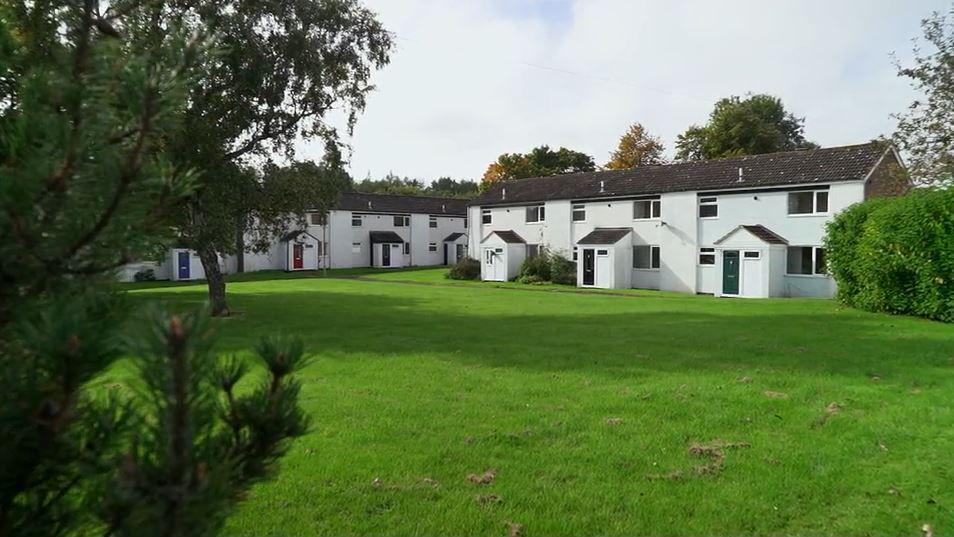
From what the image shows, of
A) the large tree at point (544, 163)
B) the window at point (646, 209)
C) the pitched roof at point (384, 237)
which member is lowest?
the pitched roof at point (384, 237)

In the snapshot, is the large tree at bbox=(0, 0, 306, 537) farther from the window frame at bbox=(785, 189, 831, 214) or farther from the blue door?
the blue door

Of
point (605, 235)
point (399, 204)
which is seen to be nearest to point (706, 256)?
point (605, 235)

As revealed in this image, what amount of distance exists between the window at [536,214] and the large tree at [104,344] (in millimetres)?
43086

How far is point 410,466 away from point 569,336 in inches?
394

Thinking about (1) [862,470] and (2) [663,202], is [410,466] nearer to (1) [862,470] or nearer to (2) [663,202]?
(1) [862,470]

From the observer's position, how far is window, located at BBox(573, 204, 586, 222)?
4178 cm

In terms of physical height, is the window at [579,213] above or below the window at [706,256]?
above

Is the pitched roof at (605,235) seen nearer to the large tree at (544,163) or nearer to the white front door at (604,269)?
the white front door at (604,269)

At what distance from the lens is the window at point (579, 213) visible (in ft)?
137

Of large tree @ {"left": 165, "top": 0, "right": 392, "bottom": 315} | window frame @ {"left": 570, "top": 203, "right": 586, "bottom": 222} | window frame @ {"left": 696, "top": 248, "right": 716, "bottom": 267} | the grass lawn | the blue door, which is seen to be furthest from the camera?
the blue door

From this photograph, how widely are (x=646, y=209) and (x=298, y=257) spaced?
3251cm

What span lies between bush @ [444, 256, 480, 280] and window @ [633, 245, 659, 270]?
12.5m

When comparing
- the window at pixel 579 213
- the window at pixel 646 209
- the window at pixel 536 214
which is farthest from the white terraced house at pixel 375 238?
the window at pixel 646 209

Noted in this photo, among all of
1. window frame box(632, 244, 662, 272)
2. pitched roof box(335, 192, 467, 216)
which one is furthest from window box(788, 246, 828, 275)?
pitched roof box(335, 192, 467, 216)
